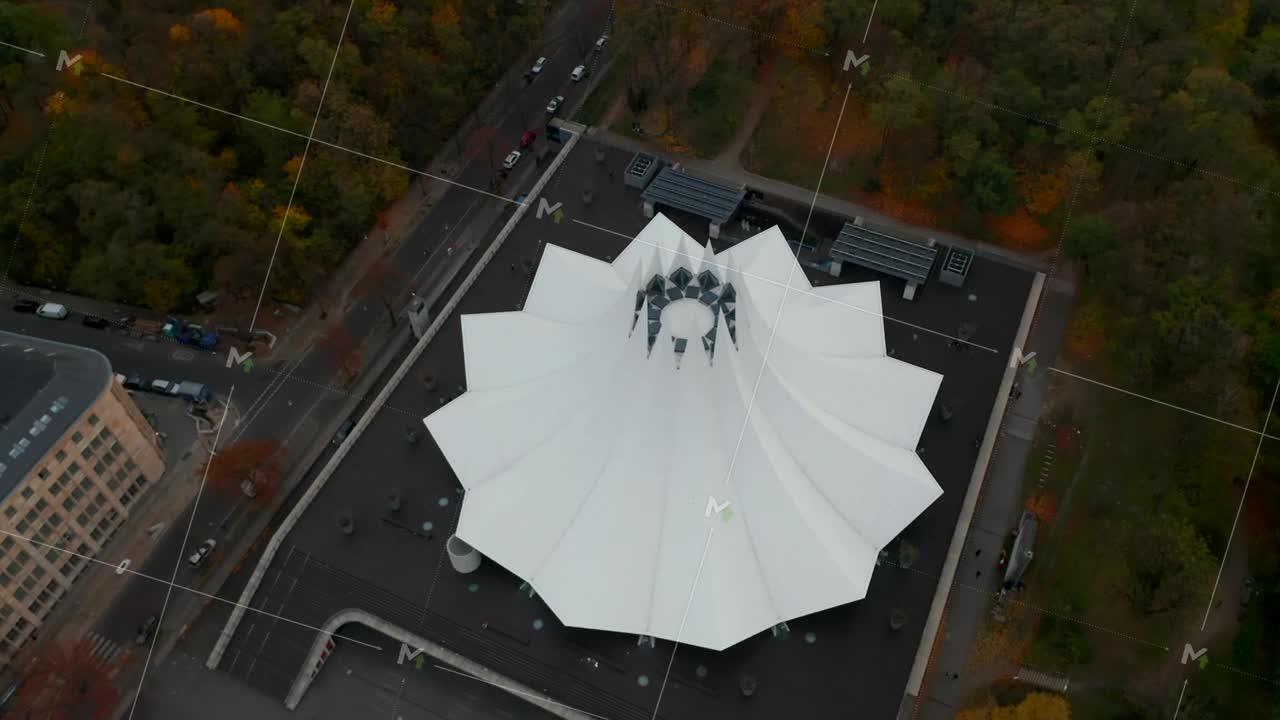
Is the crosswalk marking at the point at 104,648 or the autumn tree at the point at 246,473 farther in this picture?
the autumn tree at the point at 246,473

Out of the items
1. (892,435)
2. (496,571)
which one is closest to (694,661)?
(496,571)

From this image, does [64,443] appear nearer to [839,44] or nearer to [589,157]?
[589,157]

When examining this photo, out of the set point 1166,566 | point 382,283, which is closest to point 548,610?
point 382,283

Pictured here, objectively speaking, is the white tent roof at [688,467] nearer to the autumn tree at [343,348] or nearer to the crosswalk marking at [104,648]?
the autumn tree at [343,348]

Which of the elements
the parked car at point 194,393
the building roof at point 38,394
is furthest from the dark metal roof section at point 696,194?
the building roof at point 38,394

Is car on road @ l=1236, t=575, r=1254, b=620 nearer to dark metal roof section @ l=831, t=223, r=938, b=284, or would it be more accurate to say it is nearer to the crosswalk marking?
dark metal roof section @ l=831, t=223, r=938, b=284

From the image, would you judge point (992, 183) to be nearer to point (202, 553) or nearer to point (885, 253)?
point (885, 253)

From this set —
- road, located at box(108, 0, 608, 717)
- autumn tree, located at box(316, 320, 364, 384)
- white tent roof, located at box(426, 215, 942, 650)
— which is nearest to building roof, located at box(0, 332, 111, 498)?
road, located at box(108, 0, 608, 717)
